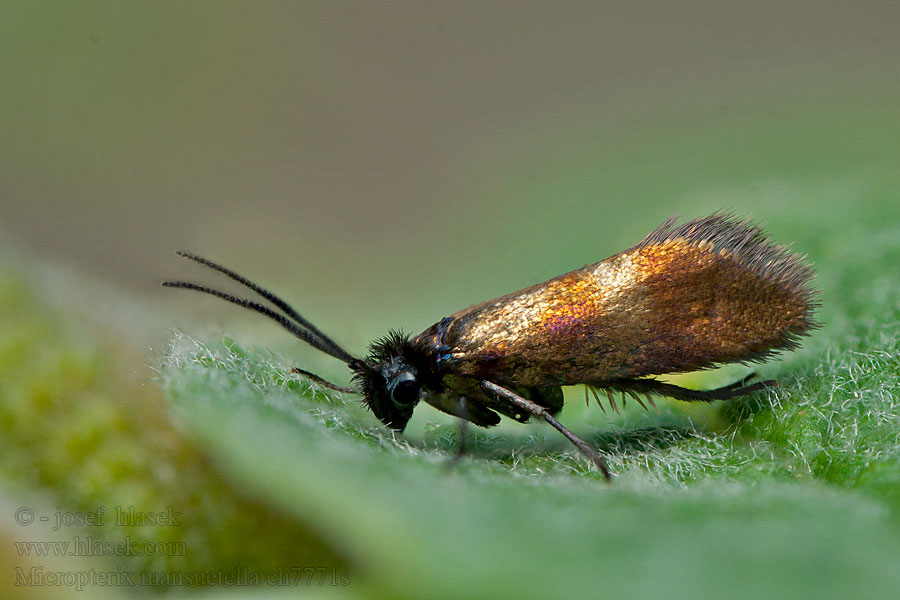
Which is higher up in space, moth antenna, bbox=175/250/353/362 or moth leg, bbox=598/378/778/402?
moth antenna, bbox=175/250/353/362

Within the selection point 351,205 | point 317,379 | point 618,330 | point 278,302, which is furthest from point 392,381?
point 351,205

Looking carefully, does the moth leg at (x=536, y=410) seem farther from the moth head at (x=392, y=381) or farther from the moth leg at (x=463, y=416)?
the moth head at (x=392, y=381)

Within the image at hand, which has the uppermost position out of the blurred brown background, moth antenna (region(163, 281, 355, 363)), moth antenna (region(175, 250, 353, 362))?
the blurred brown background

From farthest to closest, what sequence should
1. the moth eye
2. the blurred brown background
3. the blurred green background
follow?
the blurred brown background
the moth eye
the blurred green background

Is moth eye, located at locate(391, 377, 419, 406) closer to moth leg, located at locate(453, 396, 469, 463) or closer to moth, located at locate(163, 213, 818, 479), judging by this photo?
moth, located at locate(163, 213, 818, 479)

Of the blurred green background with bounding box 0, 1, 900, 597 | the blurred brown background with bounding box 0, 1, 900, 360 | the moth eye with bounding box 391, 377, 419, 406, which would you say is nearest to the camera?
the blurred green background with bounding box 0, 1, 900, 597

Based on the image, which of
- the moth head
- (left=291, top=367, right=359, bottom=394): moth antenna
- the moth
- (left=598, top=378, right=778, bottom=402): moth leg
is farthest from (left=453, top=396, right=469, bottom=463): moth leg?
(left=598, top=378, right=778, bottom=402): moth leg

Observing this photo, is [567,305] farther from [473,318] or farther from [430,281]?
[430,281]

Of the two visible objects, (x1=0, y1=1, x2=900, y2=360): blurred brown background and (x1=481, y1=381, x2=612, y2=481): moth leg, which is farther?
(x1=0, y1=1, x2=900, y2=360): blurred brown background

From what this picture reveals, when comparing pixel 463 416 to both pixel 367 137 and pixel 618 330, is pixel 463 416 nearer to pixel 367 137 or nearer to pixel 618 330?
pixel 618 330
